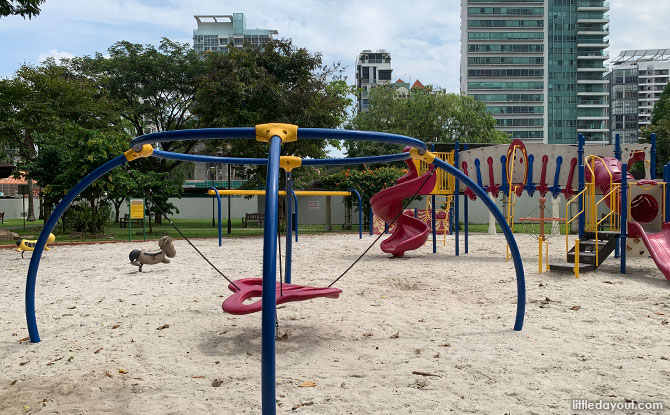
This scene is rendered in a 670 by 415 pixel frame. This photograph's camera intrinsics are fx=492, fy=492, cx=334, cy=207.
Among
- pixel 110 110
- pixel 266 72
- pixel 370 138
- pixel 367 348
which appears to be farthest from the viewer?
pixel 110 110

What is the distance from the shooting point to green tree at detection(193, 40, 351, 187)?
19.1 m

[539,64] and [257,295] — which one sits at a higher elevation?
[539,64]

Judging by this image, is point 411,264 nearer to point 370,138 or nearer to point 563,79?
point 370,138

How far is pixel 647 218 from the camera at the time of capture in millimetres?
11172

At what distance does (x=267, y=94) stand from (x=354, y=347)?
15.7 meters

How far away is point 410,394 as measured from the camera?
3.46 meters

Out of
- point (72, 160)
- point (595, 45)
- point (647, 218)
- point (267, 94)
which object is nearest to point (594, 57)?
point (595, 45)

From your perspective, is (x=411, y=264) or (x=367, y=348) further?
(x=411, y=264)

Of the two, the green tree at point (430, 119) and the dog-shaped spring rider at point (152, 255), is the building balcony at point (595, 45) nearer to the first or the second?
the green tree at point (430, 119)

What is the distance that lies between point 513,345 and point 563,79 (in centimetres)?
9784

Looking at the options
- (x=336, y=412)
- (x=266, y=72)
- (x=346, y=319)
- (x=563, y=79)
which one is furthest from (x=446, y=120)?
(x=563, y=79)

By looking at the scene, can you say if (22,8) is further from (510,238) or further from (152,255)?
(510,238)

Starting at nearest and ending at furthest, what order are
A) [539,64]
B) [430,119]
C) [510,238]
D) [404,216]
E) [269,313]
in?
[269,313], [510,238], [404,216], [430,119], [539,64]

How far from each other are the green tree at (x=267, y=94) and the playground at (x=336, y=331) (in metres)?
10.3
